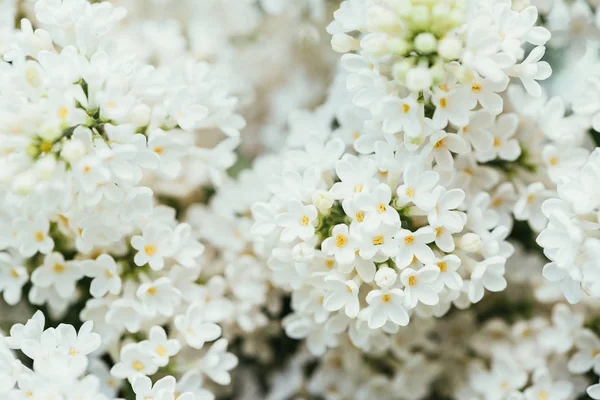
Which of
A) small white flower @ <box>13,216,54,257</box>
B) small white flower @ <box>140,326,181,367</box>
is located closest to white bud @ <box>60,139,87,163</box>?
small white flower @ <box>13,216,54,257</box>

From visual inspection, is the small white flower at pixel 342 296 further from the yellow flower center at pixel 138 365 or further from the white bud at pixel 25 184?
the white bud at pixel 25 184

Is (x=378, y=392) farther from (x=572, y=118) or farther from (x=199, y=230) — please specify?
(x=572, y=118)

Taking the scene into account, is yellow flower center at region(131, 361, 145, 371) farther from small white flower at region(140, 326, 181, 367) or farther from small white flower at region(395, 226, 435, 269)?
small white flower at region(395, 226, 435, 269)

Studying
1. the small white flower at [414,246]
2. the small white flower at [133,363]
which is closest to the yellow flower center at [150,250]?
the small white flower at [133,363]

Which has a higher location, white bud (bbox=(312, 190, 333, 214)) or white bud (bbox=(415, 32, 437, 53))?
white bud (bbox=(415, 32, 437, 53))

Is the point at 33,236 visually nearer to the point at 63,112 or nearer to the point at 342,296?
the point at 63,112

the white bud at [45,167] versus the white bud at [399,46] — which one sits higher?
the white bud at [399,46]
